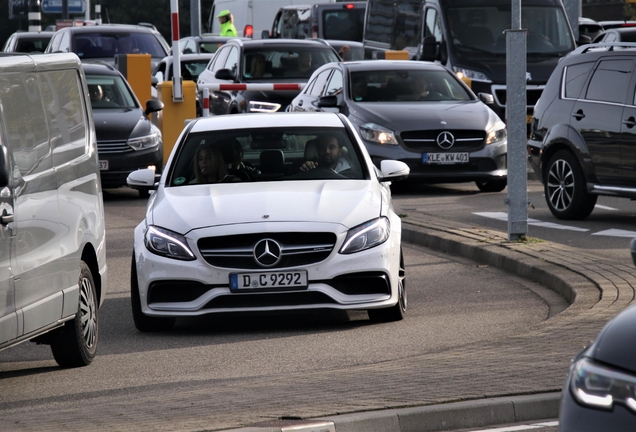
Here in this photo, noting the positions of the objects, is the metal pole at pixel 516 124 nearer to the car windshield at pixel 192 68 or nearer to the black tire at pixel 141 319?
the black tire at pixel 141 319

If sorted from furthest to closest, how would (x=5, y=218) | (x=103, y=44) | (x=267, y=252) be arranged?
(x=103, y=44)
(x=267, y=252)
(x=5, y=218)

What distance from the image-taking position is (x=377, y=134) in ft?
57.3

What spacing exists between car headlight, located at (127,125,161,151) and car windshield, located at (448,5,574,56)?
7102 mm

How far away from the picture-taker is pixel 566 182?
1505 centimetres

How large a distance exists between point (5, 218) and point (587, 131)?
9138 millimetres

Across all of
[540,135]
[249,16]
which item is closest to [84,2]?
[249,16]

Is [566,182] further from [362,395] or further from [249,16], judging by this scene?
[249,16]

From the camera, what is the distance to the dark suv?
14.2m

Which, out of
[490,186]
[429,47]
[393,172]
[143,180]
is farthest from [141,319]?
[429,47]

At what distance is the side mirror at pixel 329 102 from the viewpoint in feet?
60.3

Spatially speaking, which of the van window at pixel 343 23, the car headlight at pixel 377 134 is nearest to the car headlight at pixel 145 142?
the car headlight at pixel 377 134

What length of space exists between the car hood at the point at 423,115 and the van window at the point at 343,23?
55.0ft

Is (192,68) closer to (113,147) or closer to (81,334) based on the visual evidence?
(113,147)

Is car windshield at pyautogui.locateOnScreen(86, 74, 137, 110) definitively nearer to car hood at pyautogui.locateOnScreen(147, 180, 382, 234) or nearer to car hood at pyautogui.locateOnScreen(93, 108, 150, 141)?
car hood at pyautogui.locateOnScreen(93, 108, 150, 141)
